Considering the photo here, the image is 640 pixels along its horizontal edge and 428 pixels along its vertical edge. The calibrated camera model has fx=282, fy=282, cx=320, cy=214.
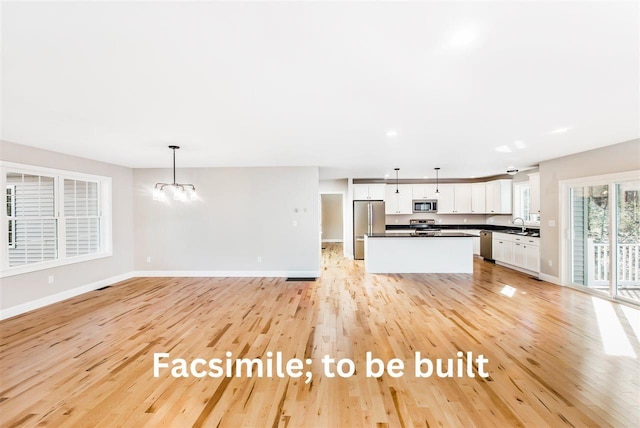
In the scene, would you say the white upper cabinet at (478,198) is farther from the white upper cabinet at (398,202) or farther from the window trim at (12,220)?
the window trim at (12,220)

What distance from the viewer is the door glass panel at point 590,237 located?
4.73 m

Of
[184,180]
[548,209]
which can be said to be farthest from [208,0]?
[548,209]

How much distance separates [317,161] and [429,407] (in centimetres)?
451

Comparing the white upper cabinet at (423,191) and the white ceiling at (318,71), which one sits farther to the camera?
the white upper cabinet at (423,191)

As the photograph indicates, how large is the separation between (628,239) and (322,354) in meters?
5.15

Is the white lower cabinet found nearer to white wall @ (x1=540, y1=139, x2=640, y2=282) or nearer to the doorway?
white wall @ (x1=540, y1=139, x2=640, y2=282)

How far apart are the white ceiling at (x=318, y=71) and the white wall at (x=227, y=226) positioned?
7.78 feet

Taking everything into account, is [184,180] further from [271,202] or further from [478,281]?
[478,281]

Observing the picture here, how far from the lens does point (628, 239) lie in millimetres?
4414

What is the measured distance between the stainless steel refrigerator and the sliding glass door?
4362 millimetres

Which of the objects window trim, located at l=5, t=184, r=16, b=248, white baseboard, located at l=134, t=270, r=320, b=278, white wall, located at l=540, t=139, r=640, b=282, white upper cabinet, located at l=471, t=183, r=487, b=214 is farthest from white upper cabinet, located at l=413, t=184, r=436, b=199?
window trim, located at l=5, t=184, r=16, b=248

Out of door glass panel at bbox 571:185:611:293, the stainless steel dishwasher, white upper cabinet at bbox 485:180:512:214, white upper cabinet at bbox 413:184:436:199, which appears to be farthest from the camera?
white upper cabinet at bbox 413:184:436:199

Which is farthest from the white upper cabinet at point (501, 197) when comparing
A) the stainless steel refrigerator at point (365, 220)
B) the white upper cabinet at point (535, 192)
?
the stainless steel refrigerator at point (365, 220)

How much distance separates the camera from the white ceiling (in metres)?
1.50
